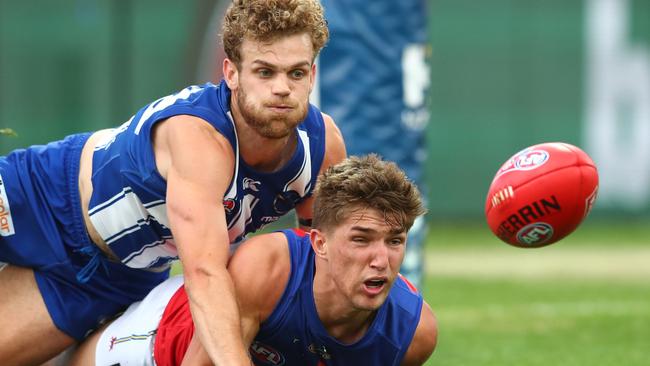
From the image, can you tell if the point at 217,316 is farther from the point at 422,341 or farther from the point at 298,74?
the point at 298,74

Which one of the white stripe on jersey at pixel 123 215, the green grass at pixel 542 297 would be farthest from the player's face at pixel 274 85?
the green grass at pixel 542 297

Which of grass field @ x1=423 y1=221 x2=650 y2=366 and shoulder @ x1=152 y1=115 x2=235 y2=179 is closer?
shoulder @ x1=152 y1=115 x2=235 y2=179

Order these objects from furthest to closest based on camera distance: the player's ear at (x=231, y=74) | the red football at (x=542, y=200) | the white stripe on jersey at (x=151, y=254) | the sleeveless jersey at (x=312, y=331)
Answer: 1. the white stripe on jersey at (x=151, y=254)
2. the red football at (x=542, y=200)
3. the player's ear at (x=231, y=74)
4. the sleeveless jersey at (x=312, y=331)

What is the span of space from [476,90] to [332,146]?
11.2m

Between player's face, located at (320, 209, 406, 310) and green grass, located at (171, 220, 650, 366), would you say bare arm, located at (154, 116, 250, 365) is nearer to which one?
player's face, located at (320, 209, 406, 310)

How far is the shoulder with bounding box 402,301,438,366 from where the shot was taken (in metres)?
4.97

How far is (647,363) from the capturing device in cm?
665

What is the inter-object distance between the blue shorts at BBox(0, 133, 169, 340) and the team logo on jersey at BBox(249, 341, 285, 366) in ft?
2.89

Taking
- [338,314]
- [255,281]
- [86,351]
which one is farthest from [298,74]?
[86,351]

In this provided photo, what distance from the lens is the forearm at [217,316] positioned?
14.6 ft

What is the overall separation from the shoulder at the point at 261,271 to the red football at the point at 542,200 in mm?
1051

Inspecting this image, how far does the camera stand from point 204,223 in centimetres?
467

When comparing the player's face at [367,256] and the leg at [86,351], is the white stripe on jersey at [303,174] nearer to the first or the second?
the player's face at [367,256]

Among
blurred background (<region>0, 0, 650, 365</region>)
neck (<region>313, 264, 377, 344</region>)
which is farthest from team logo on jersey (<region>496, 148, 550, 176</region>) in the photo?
blurred background (<region>0, 0, 650, 365</region>)
